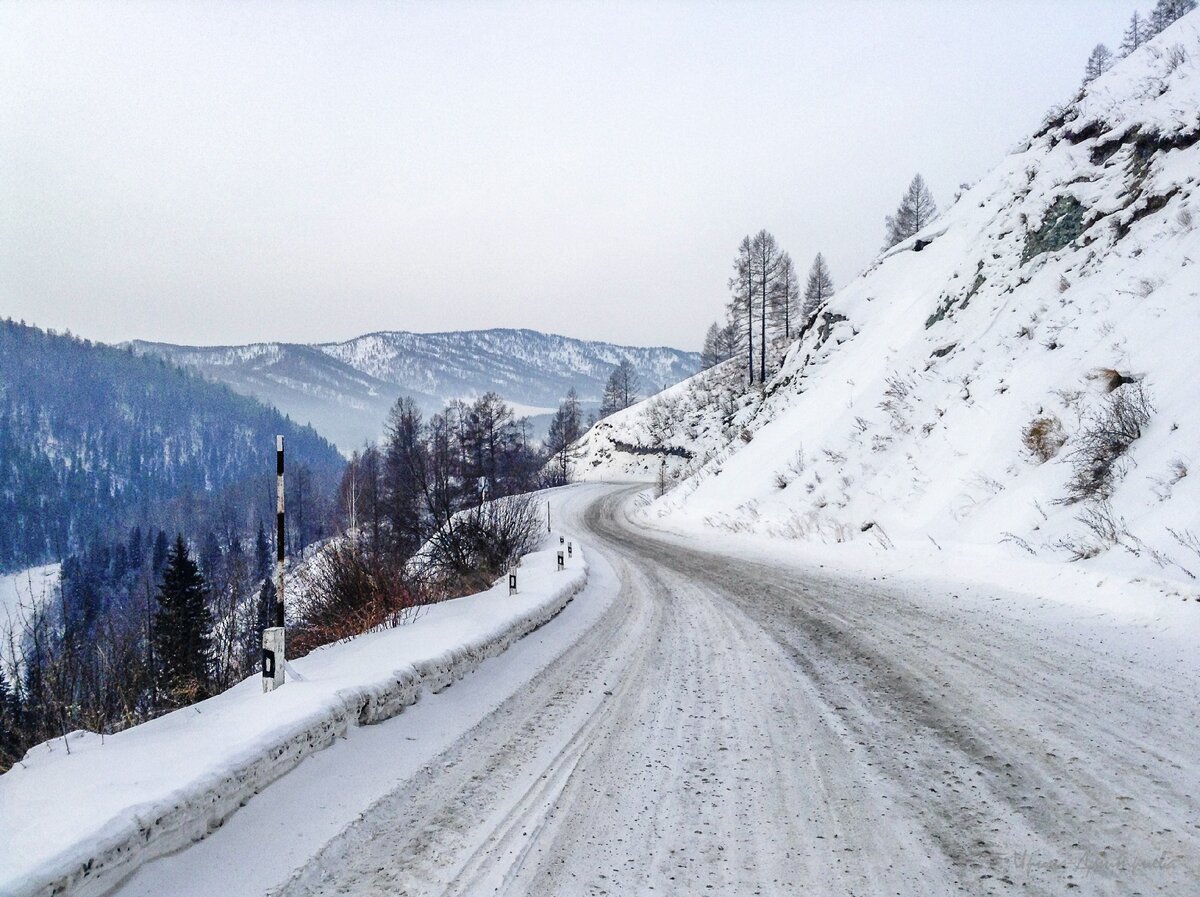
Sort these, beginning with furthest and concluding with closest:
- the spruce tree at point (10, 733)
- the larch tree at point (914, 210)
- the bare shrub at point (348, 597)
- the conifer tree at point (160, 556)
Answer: the conifer tree at point (160, 556)
the larch tree at point (914, 210)
the bare shrub at point (348, 597)
the spruce tree at point (10, 733)

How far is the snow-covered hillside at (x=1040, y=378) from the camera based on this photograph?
9.36 m

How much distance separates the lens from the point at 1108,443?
977 centimetres

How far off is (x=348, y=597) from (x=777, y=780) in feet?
24.3

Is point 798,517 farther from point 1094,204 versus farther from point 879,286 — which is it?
point 879,286

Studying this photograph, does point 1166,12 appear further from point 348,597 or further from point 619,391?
point 619,391

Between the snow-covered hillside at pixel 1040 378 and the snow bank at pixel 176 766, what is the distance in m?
8.39

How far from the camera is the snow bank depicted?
2.55 metres

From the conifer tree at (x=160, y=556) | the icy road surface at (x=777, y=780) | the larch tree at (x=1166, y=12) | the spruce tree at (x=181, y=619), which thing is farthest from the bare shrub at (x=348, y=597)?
the conifer tree at (x=160, y=556)

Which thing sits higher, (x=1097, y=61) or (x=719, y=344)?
(x=1097, y=61)

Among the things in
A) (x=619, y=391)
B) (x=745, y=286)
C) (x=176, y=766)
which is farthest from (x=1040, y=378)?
(x=619, y=391)

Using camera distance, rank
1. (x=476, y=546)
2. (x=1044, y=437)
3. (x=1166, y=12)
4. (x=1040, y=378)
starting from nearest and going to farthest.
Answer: (x=1044, y=437), (x=1040, y=378), (x=476, y=546), (x=1166, y=12)

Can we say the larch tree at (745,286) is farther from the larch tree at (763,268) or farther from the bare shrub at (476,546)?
the bare shrub at (476,546)

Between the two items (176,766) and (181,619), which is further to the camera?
(181,619)

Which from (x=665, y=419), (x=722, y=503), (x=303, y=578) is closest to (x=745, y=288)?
(x=665, y=419)
